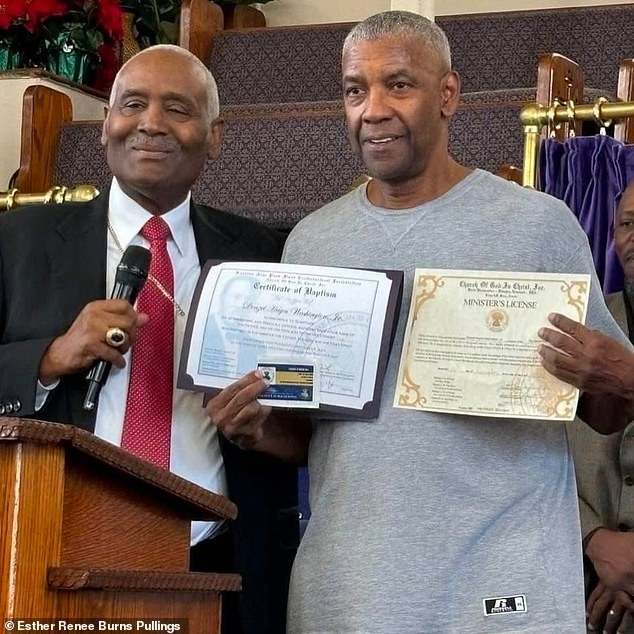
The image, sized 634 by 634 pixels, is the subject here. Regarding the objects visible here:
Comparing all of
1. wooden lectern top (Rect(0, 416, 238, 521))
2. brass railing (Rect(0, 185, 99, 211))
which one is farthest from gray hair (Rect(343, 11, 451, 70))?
brass railing (Rect(0, 185, 99, 211))

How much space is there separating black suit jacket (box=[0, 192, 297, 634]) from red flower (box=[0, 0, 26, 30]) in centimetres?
233

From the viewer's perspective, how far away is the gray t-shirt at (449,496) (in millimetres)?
1745

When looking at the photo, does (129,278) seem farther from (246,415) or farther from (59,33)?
(59,33)

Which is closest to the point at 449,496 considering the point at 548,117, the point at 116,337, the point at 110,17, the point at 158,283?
the point at 116,337

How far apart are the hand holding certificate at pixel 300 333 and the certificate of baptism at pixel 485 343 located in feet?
0.14

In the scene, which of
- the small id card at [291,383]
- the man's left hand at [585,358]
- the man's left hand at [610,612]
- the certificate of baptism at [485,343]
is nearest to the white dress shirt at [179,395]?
the small id card at [291,383]

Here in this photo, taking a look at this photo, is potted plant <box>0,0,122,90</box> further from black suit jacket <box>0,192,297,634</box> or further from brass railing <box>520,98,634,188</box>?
black suit jacket <box>0,192,297,634</box>

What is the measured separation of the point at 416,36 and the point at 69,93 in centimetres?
276

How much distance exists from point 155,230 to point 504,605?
816 mm

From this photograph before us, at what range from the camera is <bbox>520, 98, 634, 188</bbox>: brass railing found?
3039 mm

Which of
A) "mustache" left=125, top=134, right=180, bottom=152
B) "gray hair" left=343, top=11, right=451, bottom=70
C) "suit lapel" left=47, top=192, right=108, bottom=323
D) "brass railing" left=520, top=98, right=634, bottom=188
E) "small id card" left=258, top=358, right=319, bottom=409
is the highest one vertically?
"brass railing" left=520, top=98, right=634, bottom=188

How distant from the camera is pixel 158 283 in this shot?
83.6 inches

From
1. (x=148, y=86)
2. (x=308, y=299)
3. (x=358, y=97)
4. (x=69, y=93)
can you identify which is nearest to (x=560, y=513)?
(x=308, y=299)

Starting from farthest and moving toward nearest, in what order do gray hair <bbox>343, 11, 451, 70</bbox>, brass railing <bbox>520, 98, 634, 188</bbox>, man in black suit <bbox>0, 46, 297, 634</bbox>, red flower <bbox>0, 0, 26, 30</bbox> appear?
red flower <bbox>0, 0, 26, 30</bbox>, brass railing <bbox>520, 98, 634, 188</bbox>, man in black suit <bbox>0, 46, 297, 634</bbox>, gray hair <bbox>343, 11, 451, 70</bbox>
